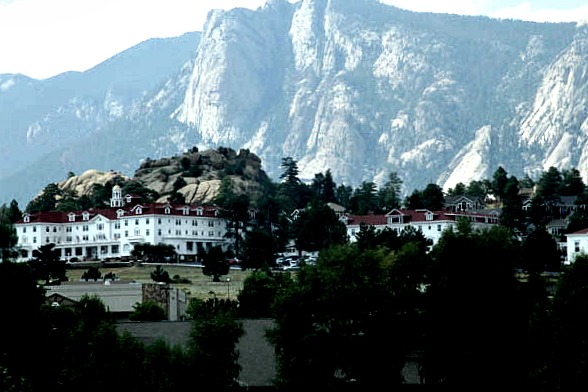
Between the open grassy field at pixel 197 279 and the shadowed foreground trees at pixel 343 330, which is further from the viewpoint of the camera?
the open grassy field at pixel 197 279

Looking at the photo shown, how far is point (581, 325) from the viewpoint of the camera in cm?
7931

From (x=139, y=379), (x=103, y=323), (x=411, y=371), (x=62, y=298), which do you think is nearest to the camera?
(x=139, y=379)

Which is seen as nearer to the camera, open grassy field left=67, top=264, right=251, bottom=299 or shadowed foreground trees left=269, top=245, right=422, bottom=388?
shadowed foreground trees left=269, top=245, right=422, bottom=388

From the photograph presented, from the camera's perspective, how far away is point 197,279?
18562 centimetres

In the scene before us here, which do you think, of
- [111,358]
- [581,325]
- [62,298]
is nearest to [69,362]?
[111,358]

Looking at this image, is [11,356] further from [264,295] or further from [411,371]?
[264,295]

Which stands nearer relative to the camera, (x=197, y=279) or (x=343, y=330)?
(x=343, y=330)

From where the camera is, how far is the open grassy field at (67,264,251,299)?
6457 inches

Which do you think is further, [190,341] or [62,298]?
[62,298]

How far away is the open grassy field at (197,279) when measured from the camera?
538 ft

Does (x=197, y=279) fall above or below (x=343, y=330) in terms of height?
above

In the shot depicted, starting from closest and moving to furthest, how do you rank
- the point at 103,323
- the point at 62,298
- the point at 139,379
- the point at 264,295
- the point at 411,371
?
the point at 139,379 → the point at 103,323 → the point at 411,371 → the point at 62,298 → the point at 264,295

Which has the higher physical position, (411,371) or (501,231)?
(501,231)

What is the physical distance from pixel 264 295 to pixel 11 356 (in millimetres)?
53425
